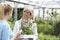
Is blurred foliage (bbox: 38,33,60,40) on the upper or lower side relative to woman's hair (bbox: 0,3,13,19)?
lower

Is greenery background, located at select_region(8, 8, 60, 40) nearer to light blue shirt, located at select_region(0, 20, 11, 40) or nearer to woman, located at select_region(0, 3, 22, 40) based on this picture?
woman, located at select_region(0, 3, 22, 40)

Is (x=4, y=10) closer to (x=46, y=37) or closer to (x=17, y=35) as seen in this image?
(x=17, y=35)

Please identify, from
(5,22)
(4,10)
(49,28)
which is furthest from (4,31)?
(49,28)

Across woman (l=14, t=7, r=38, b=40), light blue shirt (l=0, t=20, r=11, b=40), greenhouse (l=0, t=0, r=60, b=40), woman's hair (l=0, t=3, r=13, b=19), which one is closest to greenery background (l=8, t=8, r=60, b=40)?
greenhouse (l=0, t=0, r=60, b=40)

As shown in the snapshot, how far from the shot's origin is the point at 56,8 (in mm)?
10664

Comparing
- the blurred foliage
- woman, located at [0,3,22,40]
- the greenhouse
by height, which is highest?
woman, located at [0,3,22,40]

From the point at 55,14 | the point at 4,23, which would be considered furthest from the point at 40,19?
the point at 4,23

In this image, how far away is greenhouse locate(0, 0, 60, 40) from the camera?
27.5ft

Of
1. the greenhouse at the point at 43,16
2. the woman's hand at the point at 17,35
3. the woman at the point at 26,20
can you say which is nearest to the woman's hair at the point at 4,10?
the woman's hand at the point at 17,35

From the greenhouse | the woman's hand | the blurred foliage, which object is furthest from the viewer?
the greenhouse

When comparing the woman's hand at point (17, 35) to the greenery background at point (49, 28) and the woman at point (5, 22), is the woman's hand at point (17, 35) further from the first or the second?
the greenery background at point (49, 28)

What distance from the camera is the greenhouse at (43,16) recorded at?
27.5 feet

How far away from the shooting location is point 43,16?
34.4 ft

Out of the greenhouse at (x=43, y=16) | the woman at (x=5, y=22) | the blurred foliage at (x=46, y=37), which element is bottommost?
the blurred foliage at (x=46, y=37)
